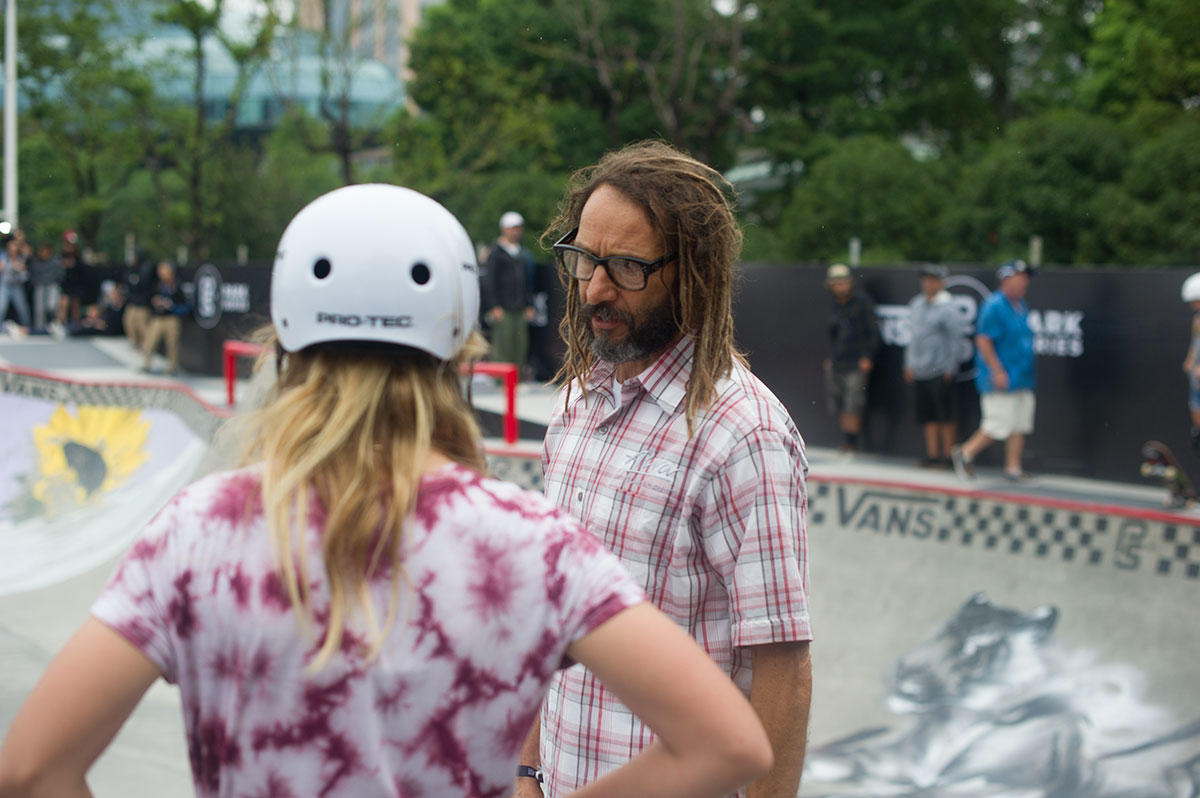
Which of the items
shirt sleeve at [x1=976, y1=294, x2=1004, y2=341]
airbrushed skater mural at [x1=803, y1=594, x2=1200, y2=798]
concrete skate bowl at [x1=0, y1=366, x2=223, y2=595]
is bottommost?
airbrushed skater mural at [x1=803, y1=594, x2=1200, y2=798]

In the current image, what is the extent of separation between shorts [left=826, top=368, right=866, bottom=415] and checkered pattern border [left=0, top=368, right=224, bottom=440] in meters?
5.95

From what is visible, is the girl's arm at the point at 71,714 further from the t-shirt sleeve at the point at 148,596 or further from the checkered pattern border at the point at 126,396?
the checkered pattern border at the point at 126,396

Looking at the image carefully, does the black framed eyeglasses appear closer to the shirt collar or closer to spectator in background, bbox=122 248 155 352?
the shirt collar

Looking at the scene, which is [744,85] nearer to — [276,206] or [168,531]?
[276,206]

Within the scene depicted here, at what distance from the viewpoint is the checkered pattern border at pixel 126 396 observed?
11.3 meters

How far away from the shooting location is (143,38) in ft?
101

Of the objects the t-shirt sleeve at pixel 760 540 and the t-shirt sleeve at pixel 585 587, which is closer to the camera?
the t-shirt sleeve at pixel 585 587

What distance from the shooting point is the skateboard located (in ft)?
28.6

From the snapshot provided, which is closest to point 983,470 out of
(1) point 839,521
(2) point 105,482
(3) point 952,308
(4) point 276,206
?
(3) point 952,308

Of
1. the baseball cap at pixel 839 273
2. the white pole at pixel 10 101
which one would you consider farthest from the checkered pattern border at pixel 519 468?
the white pole at pixel 10 101

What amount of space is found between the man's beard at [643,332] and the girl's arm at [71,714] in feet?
3.36

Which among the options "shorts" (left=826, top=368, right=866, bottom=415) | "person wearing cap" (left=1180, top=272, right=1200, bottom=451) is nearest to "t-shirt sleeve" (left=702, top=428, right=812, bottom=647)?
"person wearing cap" (left=1180, top=272, right=1200, bottom=451)

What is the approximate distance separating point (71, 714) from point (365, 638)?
0.95 ft

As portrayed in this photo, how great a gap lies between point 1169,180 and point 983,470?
8.09 meters
